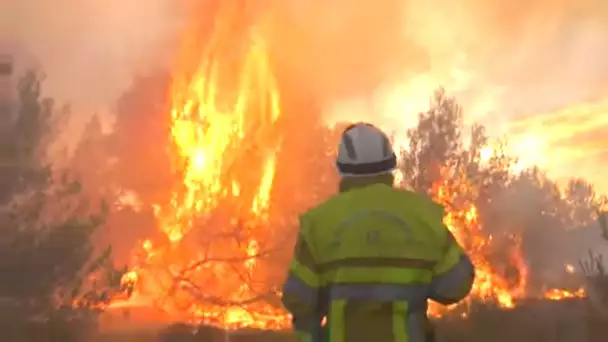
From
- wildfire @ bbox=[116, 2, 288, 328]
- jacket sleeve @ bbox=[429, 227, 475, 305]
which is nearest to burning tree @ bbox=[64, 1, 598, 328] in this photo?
wildfire @ bbox=[116, 2, 288, 328]

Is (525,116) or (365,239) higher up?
(525,116)

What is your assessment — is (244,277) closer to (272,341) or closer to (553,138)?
(272,341)

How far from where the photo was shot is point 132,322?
12.5 m

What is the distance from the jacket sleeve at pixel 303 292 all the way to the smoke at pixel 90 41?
1205 centimetres

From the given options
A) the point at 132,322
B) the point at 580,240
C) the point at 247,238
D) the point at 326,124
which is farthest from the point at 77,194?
the point at 580,240

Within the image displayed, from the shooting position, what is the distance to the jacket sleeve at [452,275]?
2576 mm

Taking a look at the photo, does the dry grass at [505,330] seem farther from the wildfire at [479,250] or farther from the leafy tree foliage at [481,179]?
the leafy tree foliage at [481,179]

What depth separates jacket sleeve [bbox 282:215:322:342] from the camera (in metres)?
2.62

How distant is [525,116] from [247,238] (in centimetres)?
676

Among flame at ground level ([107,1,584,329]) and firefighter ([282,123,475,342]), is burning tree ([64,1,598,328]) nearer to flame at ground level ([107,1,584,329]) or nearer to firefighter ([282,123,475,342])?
flame at ground level ([107,1,584,329])

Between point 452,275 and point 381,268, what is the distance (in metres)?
0.25

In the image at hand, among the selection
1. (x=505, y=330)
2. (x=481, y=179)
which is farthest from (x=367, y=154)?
(x=481, y=179)

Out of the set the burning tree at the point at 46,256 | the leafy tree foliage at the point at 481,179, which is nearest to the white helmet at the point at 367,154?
the burning tree at the point at 46,256

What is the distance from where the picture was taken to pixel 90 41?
577 inches
